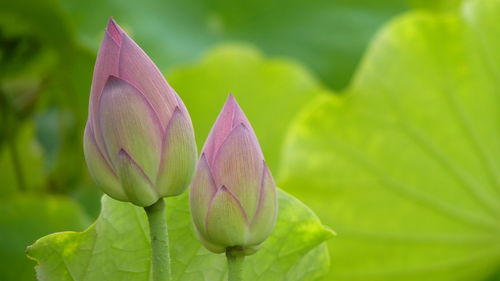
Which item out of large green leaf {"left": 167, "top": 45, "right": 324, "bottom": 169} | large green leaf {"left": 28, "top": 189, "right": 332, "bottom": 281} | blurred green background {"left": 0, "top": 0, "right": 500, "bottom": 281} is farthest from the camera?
large green leaf {"left": 167, "top": 45, "right": 324, "bottom": 169}

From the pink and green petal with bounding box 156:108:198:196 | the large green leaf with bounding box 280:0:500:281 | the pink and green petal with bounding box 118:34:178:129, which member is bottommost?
the large green leaf with bounding box 280:0:500:281

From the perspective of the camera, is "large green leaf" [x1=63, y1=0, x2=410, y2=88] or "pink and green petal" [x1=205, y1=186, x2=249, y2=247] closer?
"pink and green petal" [x1=205, y1=186, x2=249, y2=247]

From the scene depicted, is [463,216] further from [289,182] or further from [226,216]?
[226,216]

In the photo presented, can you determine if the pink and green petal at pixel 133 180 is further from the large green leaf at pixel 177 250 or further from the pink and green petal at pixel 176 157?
the large green leaf at pixel 177 250

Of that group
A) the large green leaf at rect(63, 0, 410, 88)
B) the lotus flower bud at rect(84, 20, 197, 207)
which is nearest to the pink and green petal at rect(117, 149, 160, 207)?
the lotus flower bud at rect(84, 20, 197, 207)

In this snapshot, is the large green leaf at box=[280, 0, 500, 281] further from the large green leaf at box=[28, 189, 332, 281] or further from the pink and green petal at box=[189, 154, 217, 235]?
the pink and green petal at box=[189, 154, 217, 235]

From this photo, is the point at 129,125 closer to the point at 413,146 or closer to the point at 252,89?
the point at 413,146

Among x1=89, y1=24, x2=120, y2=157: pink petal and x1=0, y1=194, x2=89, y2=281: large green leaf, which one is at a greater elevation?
x1=89, y1=24, x2=120, y2=157: pink petal

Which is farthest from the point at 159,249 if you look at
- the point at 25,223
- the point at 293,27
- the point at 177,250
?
the point at 293,27
